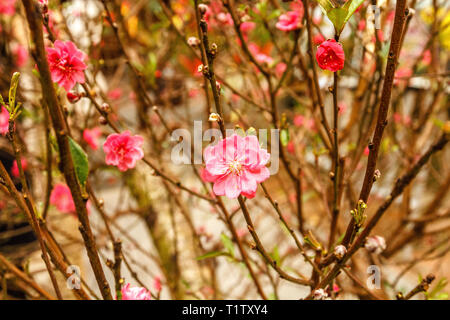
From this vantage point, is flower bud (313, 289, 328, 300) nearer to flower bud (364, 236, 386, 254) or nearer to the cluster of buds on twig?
the cluster of buds on twig

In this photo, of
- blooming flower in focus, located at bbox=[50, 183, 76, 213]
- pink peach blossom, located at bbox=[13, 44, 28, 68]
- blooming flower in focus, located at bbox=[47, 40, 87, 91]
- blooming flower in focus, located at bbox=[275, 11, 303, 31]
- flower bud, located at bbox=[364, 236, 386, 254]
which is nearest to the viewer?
blooming flower in focus, located at bbox=[47, 40, 87, 91]

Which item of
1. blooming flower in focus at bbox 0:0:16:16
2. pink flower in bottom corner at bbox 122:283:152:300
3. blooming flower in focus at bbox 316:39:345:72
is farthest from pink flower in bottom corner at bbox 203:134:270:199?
blooming flower in focus at bbox 0:0:16:16

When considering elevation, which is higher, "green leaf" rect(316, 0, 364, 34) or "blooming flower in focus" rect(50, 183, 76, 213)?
"blooming flower in focus" rect(50, 183, 76, 213)

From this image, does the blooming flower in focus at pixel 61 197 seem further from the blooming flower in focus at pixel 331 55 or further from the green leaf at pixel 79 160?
the blooming flower in focus at pixel 331 55

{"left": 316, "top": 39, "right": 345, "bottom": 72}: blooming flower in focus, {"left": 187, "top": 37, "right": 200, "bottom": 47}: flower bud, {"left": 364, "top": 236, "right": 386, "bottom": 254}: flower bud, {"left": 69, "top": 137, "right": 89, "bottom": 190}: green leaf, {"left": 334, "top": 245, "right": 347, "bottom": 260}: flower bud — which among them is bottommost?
{"left": 334, "top": 245, "right": 347, "bottom": 260}: flower bud

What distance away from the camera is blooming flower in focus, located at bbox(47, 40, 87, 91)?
68 centimetres

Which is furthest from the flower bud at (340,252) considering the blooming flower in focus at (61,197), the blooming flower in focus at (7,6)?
the blooming flower in focus at (7,6)

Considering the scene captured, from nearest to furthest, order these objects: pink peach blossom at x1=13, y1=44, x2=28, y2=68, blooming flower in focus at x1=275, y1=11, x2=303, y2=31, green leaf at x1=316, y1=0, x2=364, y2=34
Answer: green leaf at x1=316, y1=0, x2=364, y2=34 → blooming flower in focus at x1=275, y1=11, x2=303, y2=31 → pink peach blossom at x1=13, y1=44, x2=28, y2=68

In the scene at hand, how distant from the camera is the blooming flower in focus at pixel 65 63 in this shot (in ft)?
2.22

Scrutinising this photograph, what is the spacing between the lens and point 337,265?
0.62 meters

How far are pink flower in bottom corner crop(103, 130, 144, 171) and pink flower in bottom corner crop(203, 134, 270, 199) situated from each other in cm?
26

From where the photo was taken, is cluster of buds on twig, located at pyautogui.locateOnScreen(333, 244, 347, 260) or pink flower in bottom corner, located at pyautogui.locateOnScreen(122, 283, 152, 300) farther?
pink flower in bottom corner, located at pyautogui.locateOnScreen(122, 283, 152, 300)
